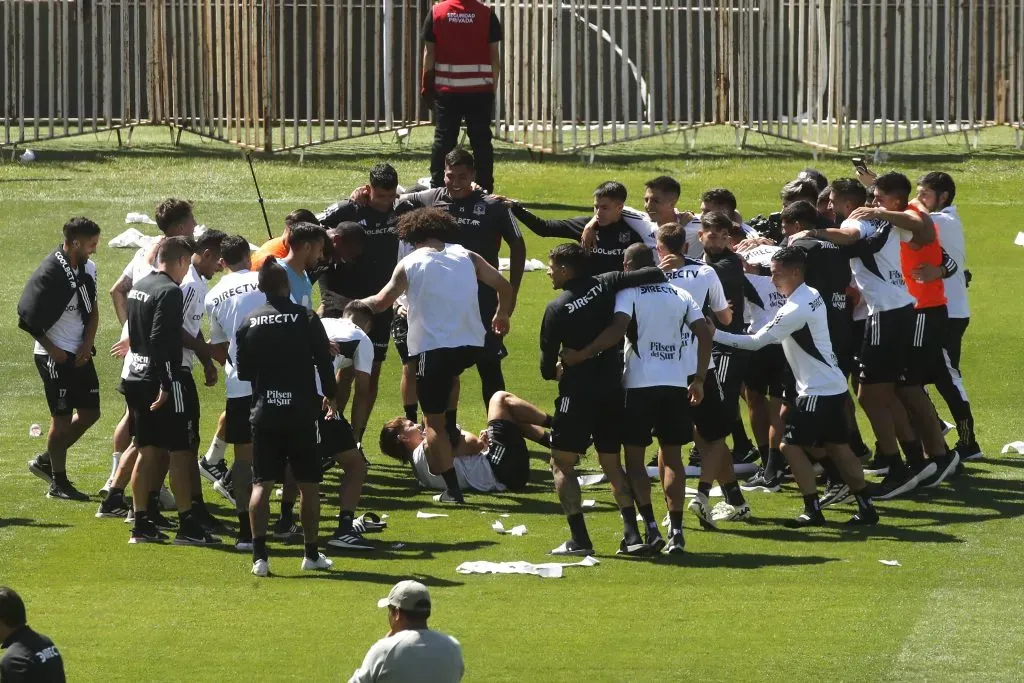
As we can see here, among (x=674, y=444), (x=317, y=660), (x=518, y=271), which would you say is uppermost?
(x=518, y=271)

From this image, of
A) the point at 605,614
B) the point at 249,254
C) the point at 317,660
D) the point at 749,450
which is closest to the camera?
the point at 317,660

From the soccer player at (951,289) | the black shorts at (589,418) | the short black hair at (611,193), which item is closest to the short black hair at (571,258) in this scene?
the black shorts at (589,418)

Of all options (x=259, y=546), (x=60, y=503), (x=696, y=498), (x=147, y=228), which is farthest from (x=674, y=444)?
(x=147, y=228)

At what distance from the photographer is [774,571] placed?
10.3m

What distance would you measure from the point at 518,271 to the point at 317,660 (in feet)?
17.3

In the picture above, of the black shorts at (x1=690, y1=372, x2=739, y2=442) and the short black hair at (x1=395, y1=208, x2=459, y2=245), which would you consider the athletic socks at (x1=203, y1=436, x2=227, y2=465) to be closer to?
the short black hair at (x1=395, y1=208, x2=459, y2=245)

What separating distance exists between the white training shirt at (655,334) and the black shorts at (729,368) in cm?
121

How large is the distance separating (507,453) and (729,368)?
1.66 m

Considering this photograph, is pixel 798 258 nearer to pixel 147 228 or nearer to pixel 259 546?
pixel 259 546

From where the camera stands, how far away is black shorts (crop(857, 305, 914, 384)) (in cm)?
1235

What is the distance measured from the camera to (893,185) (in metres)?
12.2

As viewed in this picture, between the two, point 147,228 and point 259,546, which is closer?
point 259,546

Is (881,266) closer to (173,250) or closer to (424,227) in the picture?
(424,227)

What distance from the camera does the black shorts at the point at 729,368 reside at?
1191 cm
